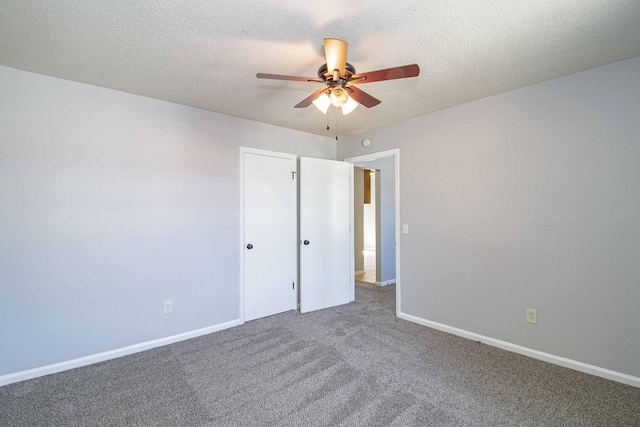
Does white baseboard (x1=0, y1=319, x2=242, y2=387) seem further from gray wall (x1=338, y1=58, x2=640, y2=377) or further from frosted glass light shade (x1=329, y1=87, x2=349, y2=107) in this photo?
frosted glass light shade (x1=329, y1=87, x2=349, y2=107)

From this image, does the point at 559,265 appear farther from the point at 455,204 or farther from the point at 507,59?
the point at 507,59

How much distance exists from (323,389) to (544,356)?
A: 1.98 meters

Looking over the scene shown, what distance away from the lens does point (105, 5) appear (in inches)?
61.4

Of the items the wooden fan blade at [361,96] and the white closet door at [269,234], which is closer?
the wooden fan blade at [361,96]

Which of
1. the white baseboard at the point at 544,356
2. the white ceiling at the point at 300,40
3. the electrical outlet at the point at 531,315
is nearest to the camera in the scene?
the white ceiling at the point at 300,40

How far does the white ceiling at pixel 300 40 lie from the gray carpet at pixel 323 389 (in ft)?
7.95

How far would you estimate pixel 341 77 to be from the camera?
1.82 m

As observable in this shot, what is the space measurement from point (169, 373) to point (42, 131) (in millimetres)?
2246

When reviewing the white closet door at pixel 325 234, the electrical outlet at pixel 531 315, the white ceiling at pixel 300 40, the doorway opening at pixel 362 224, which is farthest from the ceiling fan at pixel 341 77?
the doorway opening at pixel 362 224

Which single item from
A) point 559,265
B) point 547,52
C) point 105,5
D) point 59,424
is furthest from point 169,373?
point 547,52

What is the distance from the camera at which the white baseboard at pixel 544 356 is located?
2133mm

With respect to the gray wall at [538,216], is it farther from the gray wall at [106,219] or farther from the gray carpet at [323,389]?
the gray wall at [106,219]

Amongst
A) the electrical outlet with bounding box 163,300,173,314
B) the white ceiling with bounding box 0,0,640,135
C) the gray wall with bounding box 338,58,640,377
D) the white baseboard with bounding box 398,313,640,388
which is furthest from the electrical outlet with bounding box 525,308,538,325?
the electrical outlet with bounding box 163,300,173,314

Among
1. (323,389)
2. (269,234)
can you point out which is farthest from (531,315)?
(269,234)
